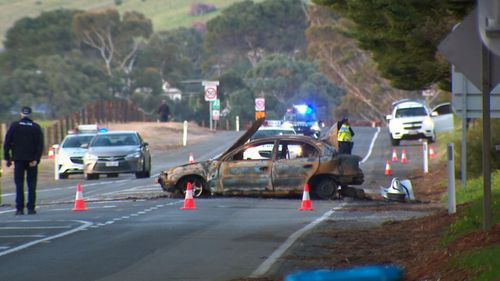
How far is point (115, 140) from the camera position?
127 ft

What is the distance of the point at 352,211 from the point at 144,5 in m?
174

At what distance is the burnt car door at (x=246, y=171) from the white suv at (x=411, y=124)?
30.6 m

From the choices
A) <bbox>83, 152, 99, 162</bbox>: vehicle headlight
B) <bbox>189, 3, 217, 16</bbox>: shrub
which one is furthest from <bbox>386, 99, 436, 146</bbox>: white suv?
<bbox>189, 3, 217, 16</bbox>: shrub

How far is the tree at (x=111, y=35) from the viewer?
11800cm

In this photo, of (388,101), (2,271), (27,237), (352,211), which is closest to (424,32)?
(352,211)

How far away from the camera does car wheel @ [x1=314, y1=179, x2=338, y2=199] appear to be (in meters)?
26.7

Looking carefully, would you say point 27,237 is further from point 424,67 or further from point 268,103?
point 268,103

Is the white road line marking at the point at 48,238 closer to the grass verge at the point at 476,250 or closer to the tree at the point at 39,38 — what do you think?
the grass verge at the point at 476,250

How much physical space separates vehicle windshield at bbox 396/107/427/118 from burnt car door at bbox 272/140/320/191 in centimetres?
3106

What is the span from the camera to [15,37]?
117 m

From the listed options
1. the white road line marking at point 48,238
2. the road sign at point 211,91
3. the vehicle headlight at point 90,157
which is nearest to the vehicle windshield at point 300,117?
the road sign at point 211,91

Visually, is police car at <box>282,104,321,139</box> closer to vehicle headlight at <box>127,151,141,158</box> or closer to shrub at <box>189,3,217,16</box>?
vehicle headlight at <box>127,151,141,158</box>

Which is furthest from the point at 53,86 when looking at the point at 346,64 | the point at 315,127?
the point at 315,127

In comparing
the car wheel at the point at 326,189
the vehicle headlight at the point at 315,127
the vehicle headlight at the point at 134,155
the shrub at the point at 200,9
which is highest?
the shrub at the point at 200,9
